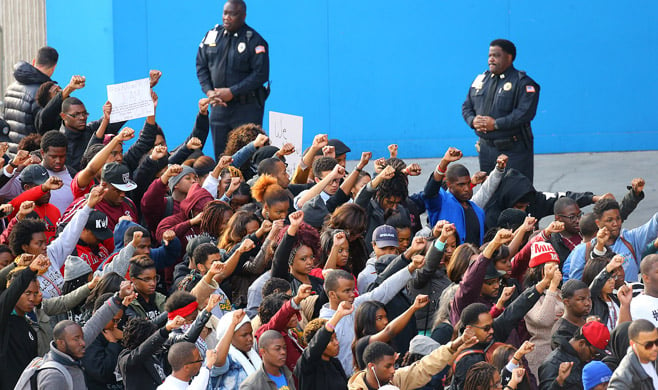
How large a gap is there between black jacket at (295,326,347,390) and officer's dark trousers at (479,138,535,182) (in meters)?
5.04

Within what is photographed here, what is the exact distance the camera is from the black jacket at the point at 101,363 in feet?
25.8

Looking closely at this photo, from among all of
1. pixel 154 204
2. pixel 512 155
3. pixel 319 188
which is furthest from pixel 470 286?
pixel 512 155

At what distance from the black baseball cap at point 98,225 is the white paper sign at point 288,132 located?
130 inches

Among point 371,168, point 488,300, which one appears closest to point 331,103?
point 371,168

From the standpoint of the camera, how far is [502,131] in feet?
40.1

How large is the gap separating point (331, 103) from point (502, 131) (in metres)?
6.09

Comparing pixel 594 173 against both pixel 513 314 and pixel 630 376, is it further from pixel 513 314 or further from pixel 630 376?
pixel 630 376

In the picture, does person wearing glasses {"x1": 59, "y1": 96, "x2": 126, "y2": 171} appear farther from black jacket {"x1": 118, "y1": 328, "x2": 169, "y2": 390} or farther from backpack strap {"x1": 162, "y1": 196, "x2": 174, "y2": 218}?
black jacket {"x1": 118, "y1": 328, "x2": 169, "y2": 390}

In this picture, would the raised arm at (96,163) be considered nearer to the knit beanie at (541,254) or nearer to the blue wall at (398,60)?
the knit beanie at (541,254)

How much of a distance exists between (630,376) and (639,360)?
0.39 feet

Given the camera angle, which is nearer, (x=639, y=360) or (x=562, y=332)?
(x=639, y=360)

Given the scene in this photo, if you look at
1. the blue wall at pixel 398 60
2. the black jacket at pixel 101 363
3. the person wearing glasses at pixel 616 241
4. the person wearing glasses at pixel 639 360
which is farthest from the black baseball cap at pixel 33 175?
the blue wall at pixel 398 60

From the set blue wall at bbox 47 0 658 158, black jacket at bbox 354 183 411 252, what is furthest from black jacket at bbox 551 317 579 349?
blue wall at bbox 47 0 658 158

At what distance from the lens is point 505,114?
1225 cm
